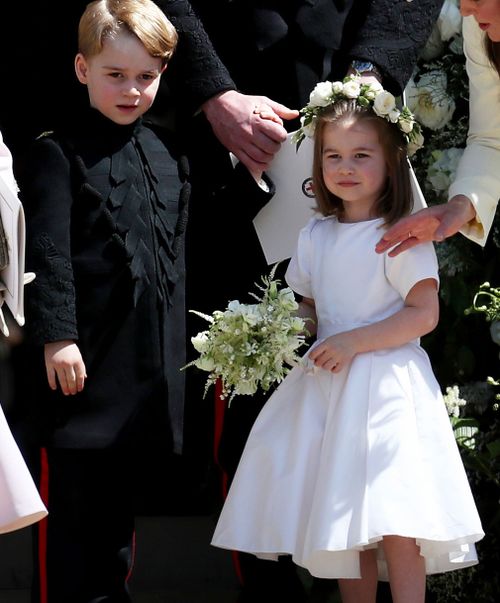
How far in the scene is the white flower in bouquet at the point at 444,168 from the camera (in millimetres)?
4523

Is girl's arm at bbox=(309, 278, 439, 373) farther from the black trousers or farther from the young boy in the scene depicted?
the black trousers

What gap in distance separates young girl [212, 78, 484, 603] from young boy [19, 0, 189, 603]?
1.10ft

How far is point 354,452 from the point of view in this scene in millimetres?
3670

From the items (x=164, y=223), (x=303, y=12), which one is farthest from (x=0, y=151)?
(x=303, y=12)

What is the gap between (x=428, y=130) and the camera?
15.5 feet

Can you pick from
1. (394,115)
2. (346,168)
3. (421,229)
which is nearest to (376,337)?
(421,229)

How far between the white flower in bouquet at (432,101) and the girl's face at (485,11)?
883 mm

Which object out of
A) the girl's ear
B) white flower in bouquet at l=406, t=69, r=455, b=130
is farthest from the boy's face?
white flower in bouquet at l=406, t=69, r=455, b=130

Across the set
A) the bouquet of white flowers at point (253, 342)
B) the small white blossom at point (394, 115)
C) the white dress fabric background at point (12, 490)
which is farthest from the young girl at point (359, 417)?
the white dress fabric background at point (12, 490)

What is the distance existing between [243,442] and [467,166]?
1.01 meters

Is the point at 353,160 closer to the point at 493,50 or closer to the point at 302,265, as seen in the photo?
the point at 302,265

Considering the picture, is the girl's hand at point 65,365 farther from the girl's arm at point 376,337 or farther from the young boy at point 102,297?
the girl's arm at point 376,337

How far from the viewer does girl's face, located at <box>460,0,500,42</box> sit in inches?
142

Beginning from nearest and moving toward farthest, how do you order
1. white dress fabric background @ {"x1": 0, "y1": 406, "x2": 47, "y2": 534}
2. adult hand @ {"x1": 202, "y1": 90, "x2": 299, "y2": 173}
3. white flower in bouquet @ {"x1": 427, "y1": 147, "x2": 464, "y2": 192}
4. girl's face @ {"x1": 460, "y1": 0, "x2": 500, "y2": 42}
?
white dress fabric background @ {"x1": 0, "y1": 406, "x2": 47, "y2": 534}, girl's face @ {"x1": 460, "y1": 0, "x2": 500, "y2": 42}, adult hand @ {"x1": 202, "y1": 90, "x2": 299, "y2": 173}, white flower in bouquet @ {"x1": 427, "y1": 147, "x2": 464, "y2": 192}
